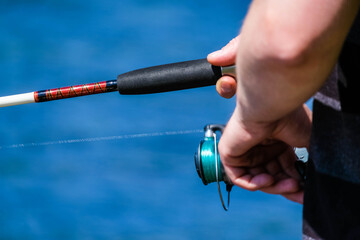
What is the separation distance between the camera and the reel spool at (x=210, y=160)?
1.06m

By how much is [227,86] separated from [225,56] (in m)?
0.07

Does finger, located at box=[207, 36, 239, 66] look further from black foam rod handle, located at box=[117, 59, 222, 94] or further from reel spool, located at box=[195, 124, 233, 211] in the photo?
reel spool, located at box=[195, 124, 233, 211]

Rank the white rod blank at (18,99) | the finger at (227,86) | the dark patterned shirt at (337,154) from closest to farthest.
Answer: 1. the dark patterned shirt at (337,154)
2. the finger at (227,86)
3. the white rod blank at (18,99)

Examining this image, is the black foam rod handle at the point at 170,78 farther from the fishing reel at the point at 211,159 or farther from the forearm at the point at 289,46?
the forearm at the point at 289,46

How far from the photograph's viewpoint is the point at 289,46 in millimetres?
512

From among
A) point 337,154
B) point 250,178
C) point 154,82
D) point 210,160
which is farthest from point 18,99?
point 337,154

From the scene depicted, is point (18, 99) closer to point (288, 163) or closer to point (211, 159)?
point (211, 159)

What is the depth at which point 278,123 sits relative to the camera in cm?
74

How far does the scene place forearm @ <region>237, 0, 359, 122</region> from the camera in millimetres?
499

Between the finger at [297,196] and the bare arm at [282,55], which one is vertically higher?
the bare arm at [282,55]

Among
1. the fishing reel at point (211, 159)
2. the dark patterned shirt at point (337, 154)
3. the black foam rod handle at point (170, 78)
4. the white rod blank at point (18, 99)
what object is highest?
the white rod blank at point (18, 99)

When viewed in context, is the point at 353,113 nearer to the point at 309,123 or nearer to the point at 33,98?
the point at 309,123

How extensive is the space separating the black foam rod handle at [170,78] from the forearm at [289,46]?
17.8 inches

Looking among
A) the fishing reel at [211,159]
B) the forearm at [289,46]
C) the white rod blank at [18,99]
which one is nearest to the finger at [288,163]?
the fishing reel at [211,159]
